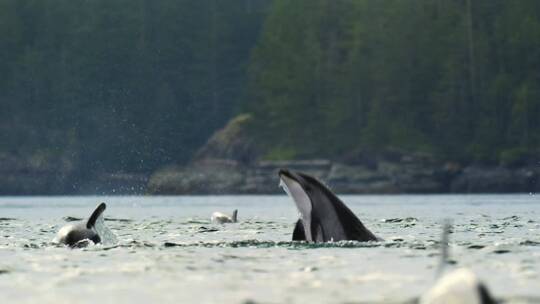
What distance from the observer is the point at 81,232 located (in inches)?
1017

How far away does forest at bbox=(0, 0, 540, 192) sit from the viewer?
13062 centimetres

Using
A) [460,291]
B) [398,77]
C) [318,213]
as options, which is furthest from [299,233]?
[398,77]

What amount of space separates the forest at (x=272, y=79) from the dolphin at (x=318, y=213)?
97626mm

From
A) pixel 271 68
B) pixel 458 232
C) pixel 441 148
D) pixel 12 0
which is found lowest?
pixel 458 232

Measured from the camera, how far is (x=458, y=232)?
1262 inches

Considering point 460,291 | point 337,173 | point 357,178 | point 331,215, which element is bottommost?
point 460,291

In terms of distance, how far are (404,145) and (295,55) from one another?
72.4 ft

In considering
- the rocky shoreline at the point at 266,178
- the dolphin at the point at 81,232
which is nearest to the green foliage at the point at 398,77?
the rocky shoreline at the point at 266,178

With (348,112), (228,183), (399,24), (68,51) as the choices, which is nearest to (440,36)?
(399,24)

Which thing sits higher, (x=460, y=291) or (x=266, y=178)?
(x=266, y=178)

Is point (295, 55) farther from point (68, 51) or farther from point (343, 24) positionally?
point (68, 51)

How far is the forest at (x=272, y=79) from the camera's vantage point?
429 ft

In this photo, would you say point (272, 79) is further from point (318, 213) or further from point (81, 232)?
point (318, 213)

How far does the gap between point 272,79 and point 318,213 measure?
394ft
